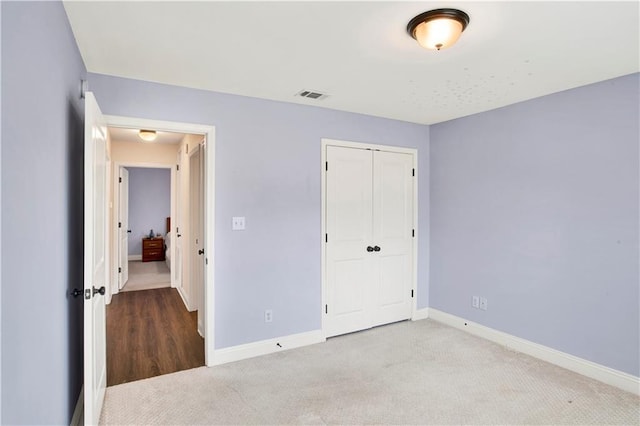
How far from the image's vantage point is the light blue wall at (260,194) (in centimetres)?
307

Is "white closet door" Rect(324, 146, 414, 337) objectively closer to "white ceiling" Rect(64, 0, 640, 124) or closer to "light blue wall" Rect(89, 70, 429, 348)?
"light blue wall" Rect(89, 70, 429, 348)

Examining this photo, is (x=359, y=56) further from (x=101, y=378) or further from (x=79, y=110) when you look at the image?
(x=101, y=378)

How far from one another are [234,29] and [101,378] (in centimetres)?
244

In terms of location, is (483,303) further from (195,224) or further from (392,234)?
(195,224)

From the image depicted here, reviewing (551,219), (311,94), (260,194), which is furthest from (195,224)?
(551,219)

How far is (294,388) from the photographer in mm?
2773

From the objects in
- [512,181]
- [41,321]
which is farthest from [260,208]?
[512,181]

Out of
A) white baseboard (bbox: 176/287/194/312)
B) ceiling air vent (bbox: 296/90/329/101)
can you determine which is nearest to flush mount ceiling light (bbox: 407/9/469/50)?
ceiling air vent (bbox: 296/90/329/101)

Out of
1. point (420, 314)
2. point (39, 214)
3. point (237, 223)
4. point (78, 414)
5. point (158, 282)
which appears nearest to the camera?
point (39, 214)

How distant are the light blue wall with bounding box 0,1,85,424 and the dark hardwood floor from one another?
0.91 m

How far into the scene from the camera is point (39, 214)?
150 centimetres

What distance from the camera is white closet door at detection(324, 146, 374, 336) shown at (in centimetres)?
383

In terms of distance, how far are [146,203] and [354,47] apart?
843cm

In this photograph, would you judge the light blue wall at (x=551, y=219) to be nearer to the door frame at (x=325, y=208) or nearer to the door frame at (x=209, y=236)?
the door frame at (x=325, y=208)
